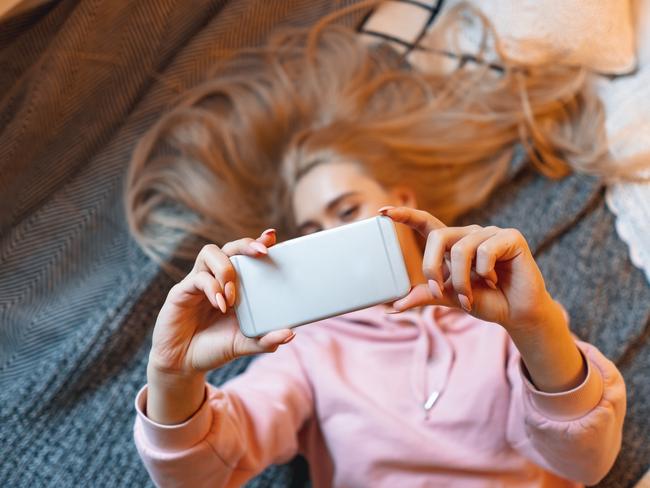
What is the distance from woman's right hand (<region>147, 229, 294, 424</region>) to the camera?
64 cm

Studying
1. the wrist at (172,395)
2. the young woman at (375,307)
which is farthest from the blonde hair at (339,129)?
the wrist at (172,395)

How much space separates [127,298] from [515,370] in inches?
23.1

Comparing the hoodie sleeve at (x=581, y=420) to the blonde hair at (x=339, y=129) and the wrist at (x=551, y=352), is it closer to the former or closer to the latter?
the wrist at (x=551, y=352)

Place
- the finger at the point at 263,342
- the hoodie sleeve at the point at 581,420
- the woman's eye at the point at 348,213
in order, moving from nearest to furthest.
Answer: the finger at the point at 263,342 → the hoodie sleeve at the point at 581,420 → the woman's eye at the point at 348,213

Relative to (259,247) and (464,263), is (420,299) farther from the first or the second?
(259,247)

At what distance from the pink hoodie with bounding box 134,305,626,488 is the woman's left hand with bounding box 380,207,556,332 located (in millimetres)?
131

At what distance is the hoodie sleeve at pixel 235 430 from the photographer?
0.75 metres

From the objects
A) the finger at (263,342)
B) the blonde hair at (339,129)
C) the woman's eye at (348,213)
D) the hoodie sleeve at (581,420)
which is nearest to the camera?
the finger at (263,342)

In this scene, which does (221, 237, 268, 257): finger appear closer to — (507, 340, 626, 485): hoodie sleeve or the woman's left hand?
the woman's left hand

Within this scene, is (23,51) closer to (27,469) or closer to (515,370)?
(27,469)

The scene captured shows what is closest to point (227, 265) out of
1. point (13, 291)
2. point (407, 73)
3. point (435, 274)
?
point (435, 274)

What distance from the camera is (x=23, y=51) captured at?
3.21 feet

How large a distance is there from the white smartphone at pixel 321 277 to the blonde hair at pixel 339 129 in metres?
0.45

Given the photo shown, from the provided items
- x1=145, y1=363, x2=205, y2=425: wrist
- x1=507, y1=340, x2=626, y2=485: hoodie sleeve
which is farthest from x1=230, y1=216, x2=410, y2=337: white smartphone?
x1=507, y1=340, x2=626, y2=485: hoodie sleeve
